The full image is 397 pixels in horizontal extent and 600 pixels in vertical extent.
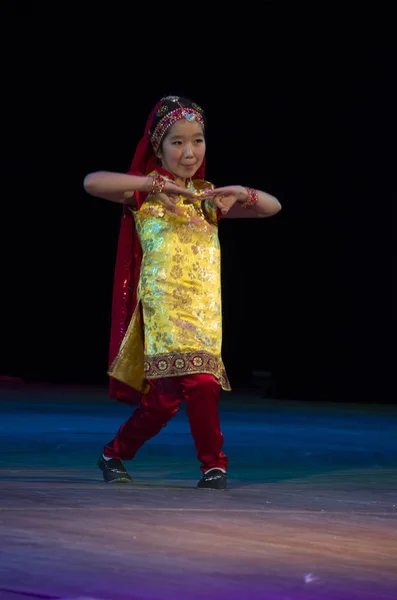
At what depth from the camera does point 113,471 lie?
4.84 m

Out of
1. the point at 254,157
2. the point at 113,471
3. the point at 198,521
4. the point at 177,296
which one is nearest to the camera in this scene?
the point at 198,521

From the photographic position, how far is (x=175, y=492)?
450 cm

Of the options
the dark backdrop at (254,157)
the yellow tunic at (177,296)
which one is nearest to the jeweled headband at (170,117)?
the yellow tunic at (177,296)

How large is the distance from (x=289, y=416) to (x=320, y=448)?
7.73 feet

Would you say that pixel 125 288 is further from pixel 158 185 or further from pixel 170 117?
pixel 170 117

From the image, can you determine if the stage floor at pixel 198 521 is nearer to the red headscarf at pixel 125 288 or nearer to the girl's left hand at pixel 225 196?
the red headscarf at pixel 125 288

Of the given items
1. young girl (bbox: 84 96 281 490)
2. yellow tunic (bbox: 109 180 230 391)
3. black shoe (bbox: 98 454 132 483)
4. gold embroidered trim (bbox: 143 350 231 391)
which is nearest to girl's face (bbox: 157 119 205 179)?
young girl (bbox: 84 96 281 490)

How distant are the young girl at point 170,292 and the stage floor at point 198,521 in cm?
21

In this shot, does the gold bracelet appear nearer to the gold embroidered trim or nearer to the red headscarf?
the red headscarf

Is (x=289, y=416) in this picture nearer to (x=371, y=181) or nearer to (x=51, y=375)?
(x=371, y=181)

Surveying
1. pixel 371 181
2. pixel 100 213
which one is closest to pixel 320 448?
pixel 371 181

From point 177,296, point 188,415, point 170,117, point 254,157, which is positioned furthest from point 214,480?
point 254,157

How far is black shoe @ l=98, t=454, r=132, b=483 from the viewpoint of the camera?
4824mm

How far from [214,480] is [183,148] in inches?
43.4
